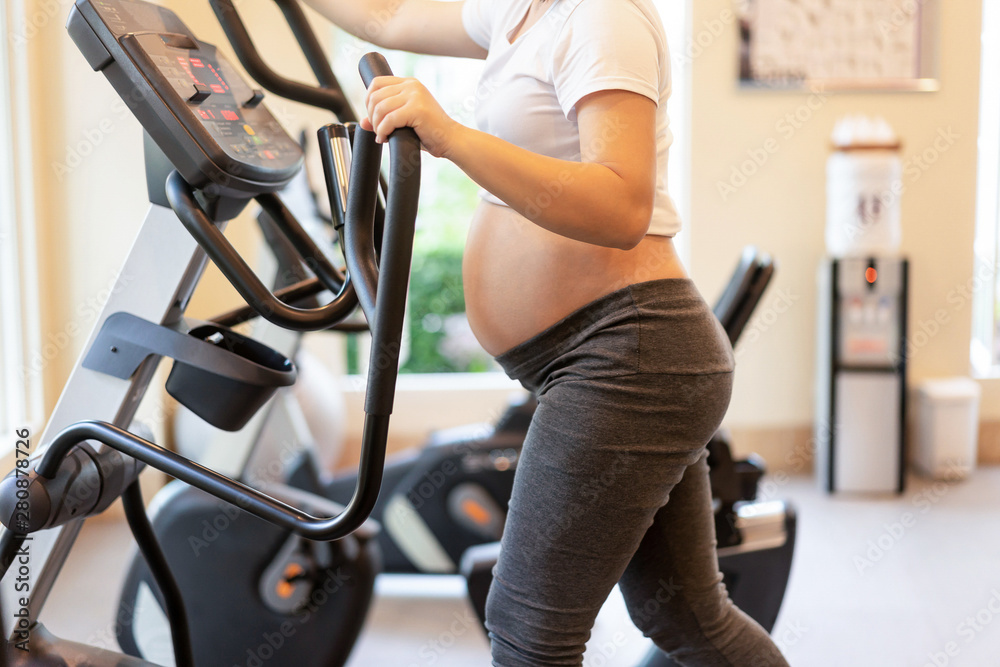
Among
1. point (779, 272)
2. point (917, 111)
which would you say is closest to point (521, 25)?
point (779, 272)

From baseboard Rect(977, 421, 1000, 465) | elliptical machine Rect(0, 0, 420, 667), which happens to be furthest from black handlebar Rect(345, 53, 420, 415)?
baseboard Rect(977, 421, 1000, 465)

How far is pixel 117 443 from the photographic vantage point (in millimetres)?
1011

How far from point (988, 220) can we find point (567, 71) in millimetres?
3415

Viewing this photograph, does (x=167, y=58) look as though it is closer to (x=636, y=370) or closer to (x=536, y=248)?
(x=536, y=248)

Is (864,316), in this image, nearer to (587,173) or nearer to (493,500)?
(493,500)

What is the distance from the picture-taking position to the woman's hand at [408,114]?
0.86 meters

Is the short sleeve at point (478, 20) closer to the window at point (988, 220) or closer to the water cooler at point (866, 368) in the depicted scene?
the water cooler at point (866, 368)

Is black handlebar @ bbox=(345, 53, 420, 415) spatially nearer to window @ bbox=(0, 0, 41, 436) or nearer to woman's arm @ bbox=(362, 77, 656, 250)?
woman's arm @ bbox=(362, 77, 656, 250)

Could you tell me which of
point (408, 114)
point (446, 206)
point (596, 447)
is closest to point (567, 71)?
point (408, 114)

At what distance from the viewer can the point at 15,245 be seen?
2.52 m

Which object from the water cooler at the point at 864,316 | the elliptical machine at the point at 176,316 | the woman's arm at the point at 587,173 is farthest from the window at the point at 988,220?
the elliptical machine at the point at 176,316

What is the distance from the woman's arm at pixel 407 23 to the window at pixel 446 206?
2224 mm

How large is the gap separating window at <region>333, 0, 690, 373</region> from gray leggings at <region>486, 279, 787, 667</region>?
8.54 feet

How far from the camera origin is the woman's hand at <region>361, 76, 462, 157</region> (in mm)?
861
